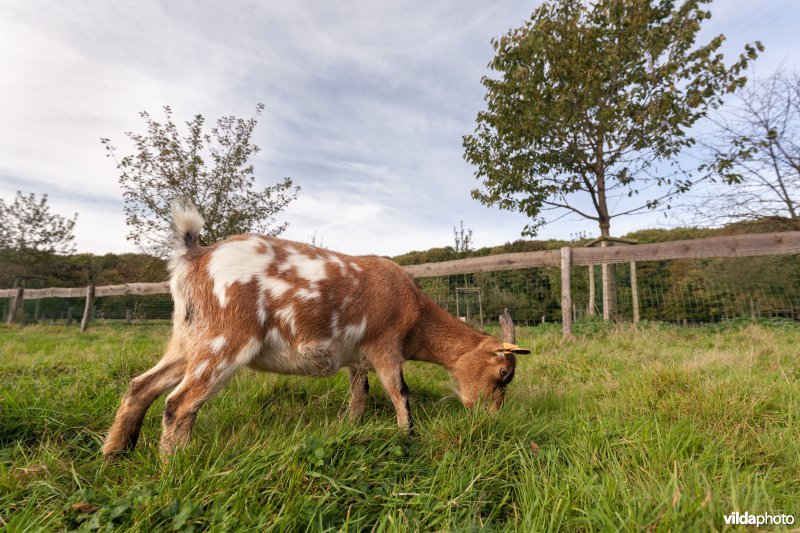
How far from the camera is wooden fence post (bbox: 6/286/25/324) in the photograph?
16078 mm

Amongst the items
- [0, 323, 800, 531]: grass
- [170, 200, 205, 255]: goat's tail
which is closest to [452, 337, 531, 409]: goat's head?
[0, 323, 800, 531]: grass

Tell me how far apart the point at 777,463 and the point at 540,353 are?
336 cm

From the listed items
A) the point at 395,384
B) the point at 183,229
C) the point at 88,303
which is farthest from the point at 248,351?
the point at 88,303

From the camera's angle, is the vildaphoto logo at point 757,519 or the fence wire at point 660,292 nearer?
the vildaphoto logo at point 757,519

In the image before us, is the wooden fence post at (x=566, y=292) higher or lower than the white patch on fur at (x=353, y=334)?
higher

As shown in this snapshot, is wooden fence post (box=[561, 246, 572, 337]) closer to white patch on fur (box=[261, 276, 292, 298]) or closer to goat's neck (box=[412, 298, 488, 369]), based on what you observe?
goat's neck (box=[412, 298, 488, 369])

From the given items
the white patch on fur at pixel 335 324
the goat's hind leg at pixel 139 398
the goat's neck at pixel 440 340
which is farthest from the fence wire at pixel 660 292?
Answer: the goat's hind leg at pixel 139 398

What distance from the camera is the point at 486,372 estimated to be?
11.3 feet

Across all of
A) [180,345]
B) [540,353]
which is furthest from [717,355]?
[180,345]

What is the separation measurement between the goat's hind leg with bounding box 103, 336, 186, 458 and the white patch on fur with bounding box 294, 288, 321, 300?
0.90 metres

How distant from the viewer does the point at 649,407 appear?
3090 mm

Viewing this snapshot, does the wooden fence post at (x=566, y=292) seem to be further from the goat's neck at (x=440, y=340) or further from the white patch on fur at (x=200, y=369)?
the white patch on fur at (x=200, y=369)

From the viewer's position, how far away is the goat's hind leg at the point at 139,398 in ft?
7.96

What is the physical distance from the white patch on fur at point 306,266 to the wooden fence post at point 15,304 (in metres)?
20.2
